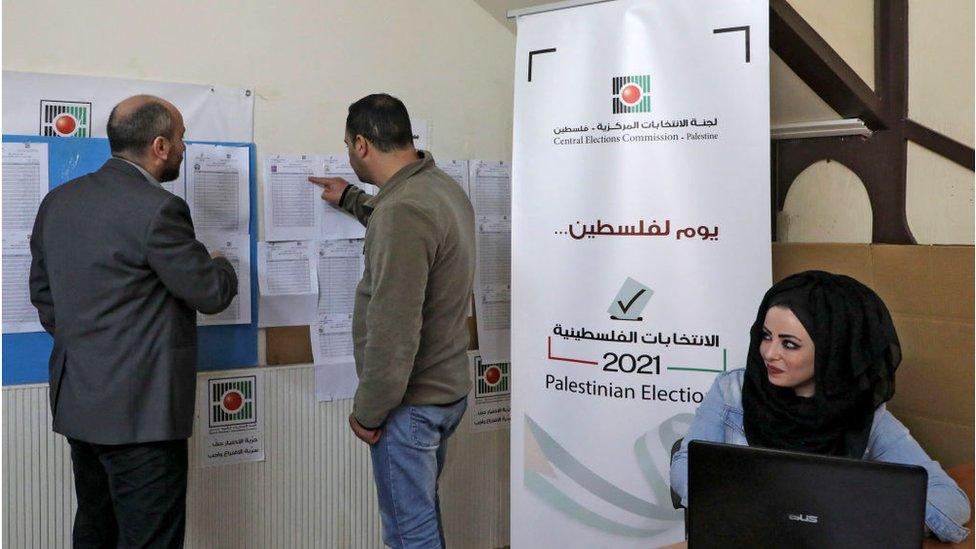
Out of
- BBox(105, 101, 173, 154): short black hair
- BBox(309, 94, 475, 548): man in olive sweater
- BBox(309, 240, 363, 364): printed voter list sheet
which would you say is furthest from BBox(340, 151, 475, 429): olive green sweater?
BBox(309, 240, 363, 364): printed voter list sheet

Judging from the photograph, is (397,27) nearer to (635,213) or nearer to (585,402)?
(635,213)

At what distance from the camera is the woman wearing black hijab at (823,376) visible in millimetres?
1800

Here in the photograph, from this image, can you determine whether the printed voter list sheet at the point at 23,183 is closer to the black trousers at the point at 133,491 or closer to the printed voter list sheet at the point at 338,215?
the black trousers at the point at 133,491

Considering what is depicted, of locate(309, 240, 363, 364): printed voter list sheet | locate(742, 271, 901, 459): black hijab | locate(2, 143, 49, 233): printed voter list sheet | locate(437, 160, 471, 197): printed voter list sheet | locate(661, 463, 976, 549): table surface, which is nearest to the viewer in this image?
locate(661, 463, 976, 549): table surface

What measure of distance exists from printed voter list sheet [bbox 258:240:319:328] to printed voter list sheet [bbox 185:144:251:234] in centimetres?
14

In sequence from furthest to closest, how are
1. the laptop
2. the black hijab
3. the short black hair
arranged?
the short black hair → the black hijab → the laptop

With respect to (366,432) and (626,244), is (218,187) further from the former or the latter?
(626,244)

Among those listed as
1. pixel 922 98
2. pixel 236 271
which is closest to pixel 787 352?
pixel 922 98

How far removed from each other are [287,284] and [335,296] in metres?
0.18

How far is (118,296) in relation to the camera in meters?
2.06

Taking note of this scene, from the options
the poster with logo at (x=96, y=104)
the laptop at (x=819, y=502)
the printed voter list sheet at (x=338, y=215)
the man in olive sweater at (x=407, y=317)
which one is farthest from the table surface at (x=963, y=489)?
the poster with logo at (x=96, y=104)

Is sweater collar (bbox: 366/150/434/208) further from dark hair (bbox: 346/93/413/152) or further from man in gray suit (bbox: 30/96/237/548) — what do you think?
man in gray suit (bbox: 30/96/237/548)

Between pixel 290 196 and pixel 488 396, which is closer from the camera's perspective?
pixel 290 196

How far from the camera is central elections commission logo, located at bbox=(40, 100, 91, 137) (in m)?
2.47
